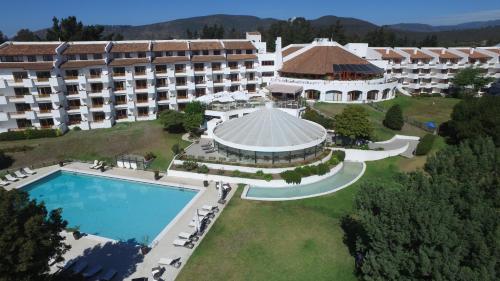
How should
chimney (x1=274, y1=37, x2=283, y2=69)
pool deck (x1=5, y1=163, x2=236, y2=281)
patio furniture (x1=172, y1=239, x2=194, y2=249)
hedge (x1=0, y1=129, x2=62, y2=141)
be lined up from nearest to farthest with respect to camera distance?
pool deck (x1=5, y1=163, x2=236, y2=281) → patio furniture (x1=172, y1=239, x2=194, y2=249) → hedge (x1=0, y1=129, x2=62, y2=141) → chimney (x1=274, y1=37, x2=283, y2=69)

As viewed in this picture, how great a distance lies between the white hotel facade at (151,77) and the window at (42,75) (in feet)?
0.44

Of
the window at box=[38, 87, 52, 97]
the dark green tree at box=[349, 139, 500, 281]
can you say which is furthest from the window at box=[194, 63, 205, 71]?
the dark green tree at box=[349, 139, 500, 281]

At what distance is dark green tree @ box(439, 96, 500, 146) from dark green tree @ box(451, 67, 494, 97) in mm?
36974

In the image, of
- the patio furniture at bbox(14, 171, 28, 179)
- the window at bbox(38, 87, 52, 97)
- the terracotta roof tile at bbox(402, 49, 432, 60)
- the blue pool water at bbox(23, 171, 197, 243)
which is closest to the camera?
the blue pool water at bbox(23, 171, 197, 243)

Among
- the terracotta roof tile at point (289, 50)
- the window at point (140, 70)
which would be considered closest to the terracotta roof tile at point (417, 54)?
the terracotta roof tile at point (289, 50)

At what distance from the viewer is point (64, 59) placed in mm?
54344

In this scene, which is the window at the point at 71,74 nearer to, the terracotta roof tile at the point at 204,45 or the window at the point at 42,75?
the window at the point at 42,75

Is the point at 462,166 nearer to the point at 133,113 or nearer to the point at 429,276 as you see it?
the point at 429,276

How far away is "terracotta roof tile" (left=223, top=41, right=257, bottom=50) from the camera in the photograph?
67300 millimetres

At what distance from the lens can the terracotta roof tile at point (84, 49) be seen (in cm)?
5425

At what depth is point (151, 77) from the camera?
58750 mm

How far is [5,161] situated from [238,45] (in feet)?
152

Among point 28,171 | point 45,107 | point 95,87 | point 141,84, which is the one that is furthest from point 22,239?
point 141,84

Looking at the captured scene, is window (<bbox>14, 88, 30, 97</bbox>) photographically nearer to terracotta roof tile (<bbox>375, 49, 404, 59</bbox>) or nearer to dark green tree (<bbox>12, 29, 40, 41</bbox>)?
dark green tree (<bbox>12, 29, 40, 41</bbox>)
